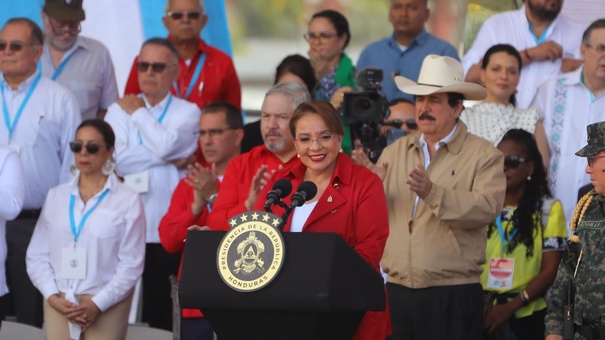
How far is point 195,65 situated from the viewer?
8430mm

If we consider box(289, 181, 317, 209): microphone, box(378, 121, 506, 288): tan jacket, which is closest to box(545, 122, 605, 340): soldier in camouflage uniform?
box(378, 121, 506, 288): tan jacket

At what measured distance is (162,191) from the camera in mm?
7730

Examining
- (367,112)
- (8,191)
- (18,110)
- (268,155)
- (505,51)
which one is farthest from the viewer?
(18,110)

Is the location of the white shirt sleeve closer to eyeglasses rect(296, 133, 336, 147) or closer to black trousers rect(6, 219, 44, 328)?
black trousers rect(6, 219, 44, 328)

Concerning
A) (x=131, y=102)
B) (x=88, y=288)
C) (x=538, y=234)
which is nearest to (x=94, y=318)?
(x=88, y=288)

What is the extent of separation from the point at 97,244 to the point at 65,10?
238 cm

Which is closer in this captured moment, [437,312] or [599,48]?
[437,312]

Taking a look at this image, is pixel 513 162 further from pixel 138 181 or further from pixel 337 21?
pixel 138 181

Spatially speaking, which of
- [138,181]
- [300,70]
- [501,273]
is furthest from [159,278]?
[501,273]

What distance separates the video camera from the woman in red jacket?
57.9 inches

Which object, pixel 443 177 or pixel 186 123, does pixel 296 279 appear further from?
pixel 186 123

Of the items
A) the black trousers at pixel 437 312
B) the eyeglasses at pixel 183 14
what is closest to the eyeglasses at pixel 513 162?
the black trousers at pixel 437 312

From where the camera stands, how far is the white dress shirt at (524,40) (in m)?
8.16

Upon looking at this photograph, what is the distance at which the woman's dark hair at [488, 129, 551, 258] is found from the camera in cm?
702
